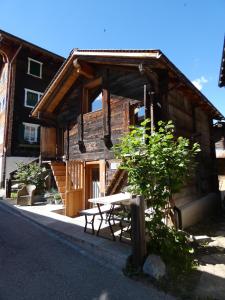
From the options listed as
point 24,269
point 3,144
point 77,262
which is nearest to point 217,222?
point 77,262

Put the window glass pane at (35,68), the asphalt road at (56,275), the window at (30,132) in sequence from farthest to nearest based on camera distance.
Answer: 1. the window glass pane at (35,68)
2. the window at (30,132)
3. the asphalt road at (56,275)

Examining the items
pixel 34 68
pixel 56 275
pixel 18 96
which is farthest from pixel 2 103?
pixel 56 275

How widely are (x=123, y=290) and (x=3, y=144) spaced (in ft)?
A: 52.1

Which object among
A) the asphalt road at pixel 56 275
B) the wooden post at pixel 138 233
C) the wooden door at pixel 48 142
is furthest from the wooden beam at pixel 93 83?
the wooden post at pixel 138 233

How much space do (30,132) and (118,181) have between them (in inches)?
500

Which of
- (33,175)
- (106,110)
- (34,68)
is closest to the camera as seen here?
(106,110)

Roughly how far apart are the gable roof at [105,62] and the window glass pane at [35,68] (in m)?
8.91

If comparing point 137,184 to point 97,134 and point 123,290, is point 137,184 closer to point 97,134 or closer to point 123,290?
point 123,290

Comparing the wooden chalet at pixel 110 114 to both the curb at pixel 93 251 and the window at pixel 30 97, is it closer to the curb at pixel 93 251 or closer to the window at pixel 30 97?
the curb at pixel 93 251

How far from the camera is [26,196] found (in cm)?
1045

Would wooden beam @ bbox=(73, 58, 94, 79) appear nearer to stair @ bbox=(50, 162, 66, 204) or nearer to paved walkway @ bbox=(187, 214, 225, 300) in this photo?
stair @ bbox=(50, 162, 66, 204)

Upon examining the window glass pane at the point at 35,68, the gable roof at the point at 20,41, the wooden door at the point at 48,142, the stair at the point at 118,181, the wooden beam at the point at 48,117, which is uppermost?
the gable roof at the point at 20,41

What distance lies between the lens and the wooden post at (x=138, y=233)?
4055 mm

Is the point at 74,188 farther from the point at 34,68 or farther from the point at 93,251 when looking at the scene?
the point at 34,68
